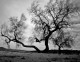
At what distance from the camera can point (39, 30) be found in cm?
2805

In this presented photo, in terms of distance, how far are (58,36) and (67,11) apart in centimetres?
784

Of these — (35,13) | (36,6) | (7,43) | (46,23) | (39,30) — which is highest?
(36,6)

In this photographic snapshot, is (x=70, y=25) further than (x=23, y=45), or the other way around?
(x=23, y=45)

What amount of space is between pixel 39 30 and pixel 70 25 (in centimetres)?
898

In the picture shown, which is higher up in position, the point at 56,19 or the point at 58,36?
the point at 56,19

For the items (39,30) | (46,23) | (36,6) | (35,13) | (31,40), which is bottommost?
(31,40)

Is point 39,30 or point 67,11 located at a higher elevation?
point 67,11

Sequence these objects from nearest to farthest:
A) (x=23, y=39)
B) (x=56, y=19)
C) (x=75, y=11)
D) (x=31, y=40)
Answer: (x=75, y=11) < (x=56, y=19) < (x=31, y=40) < (x=23, y=39)

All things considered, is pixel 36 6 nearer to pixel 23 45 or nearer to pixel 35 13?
pixel 35 13

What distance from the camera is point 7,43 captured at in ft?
109

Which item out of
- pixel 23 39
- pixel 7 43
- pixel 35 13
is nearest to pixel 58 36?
pixel 35 13

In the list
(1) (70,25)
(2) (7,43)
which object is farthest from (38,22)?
(2) (7,43)

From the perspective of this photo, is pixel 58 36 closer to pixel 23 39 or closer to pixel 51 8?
pixel 51 8

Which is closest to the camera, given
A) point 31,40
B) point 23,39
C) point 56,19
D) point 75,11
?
point 75,11
